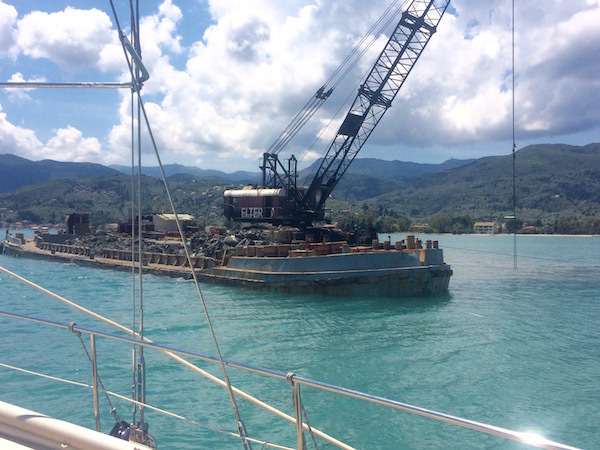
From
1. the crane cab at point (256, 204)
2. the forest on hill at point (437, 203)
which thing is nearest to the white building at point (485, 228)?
the forest on hill at point (437, 203)

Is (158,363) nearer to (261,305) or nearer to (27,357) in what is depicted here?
(27,357)

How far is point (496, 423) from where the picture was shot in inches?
359

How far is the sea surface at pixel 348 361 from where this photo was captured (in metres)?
8.77

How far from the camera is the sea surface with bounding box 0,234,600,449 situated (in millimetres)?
8773

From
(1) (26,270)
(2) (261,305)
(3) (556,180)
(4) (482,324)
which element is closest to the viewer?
(4) (482,324)

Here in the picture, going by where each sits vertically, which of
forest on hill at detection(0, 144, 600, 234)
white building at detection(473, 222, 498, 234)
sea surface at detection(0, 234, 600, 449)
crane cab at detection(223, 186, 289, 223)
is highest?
forest on hill at detection(0, 144, 600, 234)

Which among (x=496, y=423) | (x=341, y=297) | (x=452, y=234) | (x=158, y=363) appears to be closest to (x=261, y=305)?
(x=341, y=297)

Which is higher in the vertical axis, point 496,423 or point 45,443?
point 45,443

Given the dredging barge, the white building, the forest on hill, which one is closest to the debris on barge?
the dredging barge

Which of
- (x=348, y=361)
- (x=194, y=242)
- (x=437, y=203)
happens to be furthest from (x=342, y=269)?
(x=437, y=203)

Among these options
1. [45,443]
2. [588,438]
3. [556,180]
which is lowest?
[588,438]

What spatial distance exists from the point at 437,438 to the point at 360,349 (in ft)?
18.5

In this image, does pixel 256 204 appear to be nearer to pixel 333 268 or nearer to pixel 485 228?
pixel 333 268

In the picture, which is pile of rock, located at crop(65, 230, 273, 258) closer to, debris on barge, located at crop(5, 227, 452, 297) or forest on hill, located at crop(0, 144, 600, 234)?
debris on barge, located at crop(5, 227, 452, 297)
